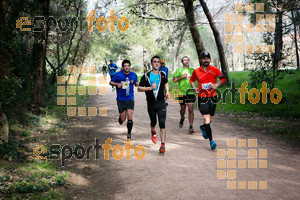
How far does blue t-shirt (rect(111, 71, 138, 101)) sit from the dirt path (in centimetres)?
126

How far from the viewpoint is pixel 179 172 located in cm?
556

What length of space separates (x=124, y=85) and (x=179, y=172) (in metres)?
3.22

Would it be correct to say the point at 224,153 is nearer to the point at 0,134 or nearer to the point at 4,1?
the point at 0,134

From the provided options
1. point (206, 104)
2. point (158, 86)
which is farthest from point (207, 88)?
point (158, 86)

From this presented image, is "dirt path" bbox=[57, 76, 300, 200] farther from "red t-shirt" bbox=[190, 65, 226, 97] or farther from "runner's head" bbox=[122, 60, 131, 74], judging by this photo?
"runner's head" bbox=[122, 60, 131, 74]

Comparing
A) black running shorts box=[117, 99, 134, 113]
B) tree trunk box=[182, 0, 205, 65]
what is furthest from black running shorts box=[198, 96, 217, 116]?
tree trunk box=[182, 0, 205, 65]

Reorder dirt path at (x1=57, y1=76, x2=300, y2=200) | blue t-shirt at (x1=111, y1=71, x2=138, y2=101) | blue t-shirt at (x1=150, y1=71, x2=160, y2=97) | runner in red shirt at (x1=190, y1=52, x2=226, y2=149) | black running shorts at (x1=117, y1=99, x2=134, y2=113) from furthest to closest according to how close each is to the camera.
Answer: black running shorts at (x1=117, y1=99, x2=134, y2=113), blue t-shirt at (x1=111, y1=71, x2=138, y2=101), runner in red shirt at (x1=190, y1=52, x2=226, y2=149), blue t-shirt at (x1=150, y1=71, x2=160, y2=97), dirt path at (x1=57, y1=76, x2=300, y2=200)

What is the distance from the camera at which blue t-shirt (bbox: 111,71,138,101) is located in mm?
7961

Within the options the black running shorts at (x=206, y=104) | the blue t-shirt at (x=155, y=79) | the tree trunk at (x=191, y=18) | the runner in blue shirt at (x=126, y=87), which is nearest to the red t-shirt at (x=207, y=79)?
the black running shorts at (x=206, y=104)

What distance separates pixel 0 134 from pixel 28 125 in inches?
124

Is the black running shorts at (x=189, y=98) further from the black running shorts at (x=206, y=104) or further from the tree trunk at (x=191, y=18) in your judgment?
the tree trunk at (x=191, y=18)

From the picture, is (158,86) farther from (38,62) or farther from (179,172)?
(38,62)

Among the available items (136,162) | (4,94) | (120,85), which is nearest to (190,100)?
(120,85)

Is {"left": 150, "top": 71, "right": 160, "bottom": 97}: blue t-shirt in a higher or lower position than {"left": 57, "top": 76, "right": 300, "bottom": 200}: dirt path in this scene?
higher
